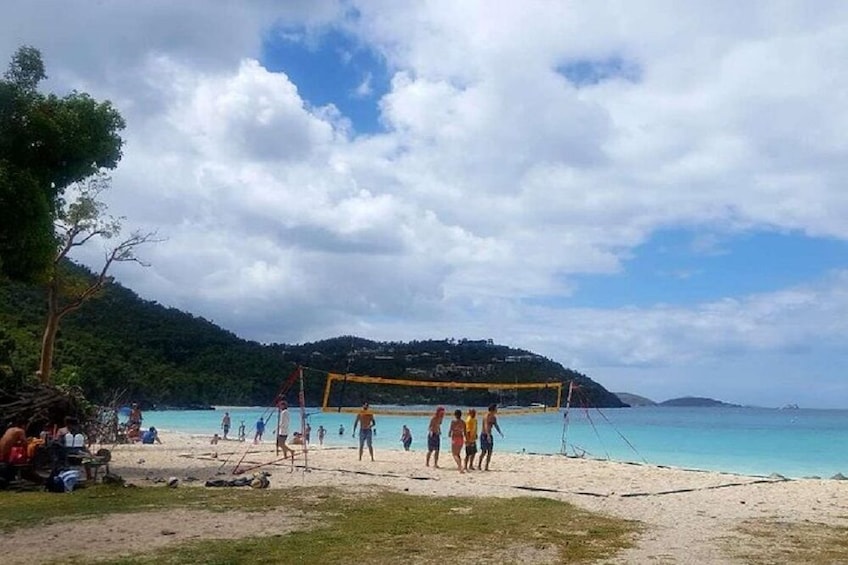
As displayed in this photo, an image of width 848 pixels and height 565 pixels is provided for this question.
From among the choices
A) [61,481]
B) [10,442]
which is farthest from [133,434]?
[61,481]

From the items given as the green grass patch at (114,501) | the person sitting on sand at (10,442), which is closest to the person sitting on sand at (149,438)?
the person sitting on sand at (10,442)

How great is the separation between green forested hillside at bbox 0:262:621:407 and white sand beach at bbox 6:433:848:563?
2877 centimetres

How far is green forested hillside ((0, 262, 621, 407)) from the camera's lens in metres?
52.9

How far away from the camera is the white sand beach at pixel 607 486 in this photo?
9523 mm

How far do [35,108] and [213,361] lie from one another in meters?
67.1

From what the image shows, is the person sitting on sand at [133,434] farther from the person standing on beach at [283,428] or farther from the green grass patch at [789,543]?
the green grass patch at [789,543]

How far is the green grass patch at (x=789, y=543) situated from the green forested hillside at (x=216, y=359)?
3904 centimetres

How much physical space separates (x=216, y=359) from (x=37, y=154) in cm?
6713

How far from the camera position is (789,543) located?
354 inches

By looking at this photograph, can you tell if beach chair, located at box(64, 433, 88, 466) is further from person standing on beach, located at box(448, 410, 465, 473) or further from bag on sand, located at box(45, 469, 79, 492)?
person standing on beach, located at box(448, 410, 465, 473)

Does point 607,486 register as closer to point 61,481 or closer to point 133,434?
point 61,481

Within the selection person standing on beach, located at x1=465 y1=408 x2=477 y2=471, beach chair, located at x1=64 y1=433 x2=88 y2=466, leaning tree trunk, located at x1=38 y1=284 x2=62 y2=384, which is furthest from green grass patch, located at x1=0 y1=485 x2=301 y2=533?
leaning tree trunk, located at x1=38 y1=284 x2=62 y2=384

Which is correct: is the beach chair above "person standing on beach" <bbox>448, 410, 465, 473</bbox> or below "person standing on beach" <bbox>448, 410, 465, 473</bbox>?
below

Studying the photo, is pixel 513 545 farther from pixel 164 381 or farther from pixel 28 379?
pixel 164 381
